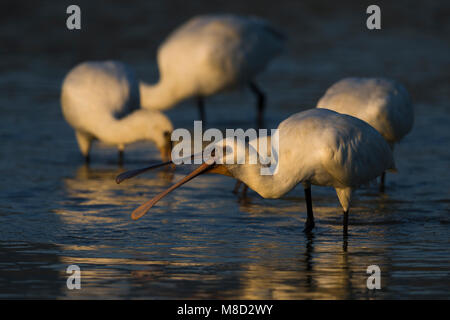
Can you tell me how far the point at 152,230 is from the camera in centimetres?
798

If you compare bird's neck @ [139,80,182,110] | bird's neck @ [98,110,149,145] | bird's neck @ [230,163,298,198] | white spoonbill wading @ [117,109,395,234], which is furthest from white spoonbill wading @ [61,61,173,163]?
bird's neck @ [230,163,298,198]

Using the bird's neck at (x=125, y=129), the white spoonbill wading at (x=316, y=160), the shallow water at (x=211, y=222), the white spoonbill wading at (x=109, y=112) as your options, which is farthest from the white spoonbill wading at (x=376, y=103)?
the bird's neck at (x=125, y=129)

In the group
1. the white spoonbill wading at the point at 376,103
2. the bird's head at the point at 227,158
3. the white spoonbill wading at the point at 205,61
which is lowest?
the bird's head at the point at 227,158

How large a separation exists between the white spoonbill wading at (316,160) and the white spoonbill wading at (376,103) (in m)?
1.36

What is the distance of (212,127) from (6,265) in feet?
23.9

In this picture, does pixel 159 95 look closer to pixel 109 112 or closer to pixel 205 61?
pixel 205 61

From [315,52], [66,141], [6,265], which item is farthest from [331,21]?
[6,265]

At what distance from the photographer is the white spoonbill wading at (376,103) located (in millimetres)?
9445

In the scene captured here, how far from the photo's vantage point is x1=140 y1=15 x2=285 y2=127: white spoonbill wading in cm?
1409

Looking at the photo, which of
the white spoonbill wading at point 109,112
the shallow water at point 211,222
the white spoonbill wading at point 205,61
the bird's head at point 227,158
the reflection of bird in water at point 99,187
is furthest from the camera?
the white spoonbill wading at point 205,61

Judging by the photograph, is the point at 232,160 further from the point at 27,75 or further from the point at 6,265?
the point at 27,75

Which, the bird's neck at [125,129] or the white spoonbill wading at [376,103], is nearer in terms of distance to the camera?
the white spoonbill wading at [376,103]

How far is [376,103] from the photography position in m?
9.53

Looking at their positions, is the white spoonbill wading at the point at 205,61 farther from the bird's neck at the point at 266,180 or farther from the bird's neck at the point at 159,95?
the bird's neck at the point at 266,180
